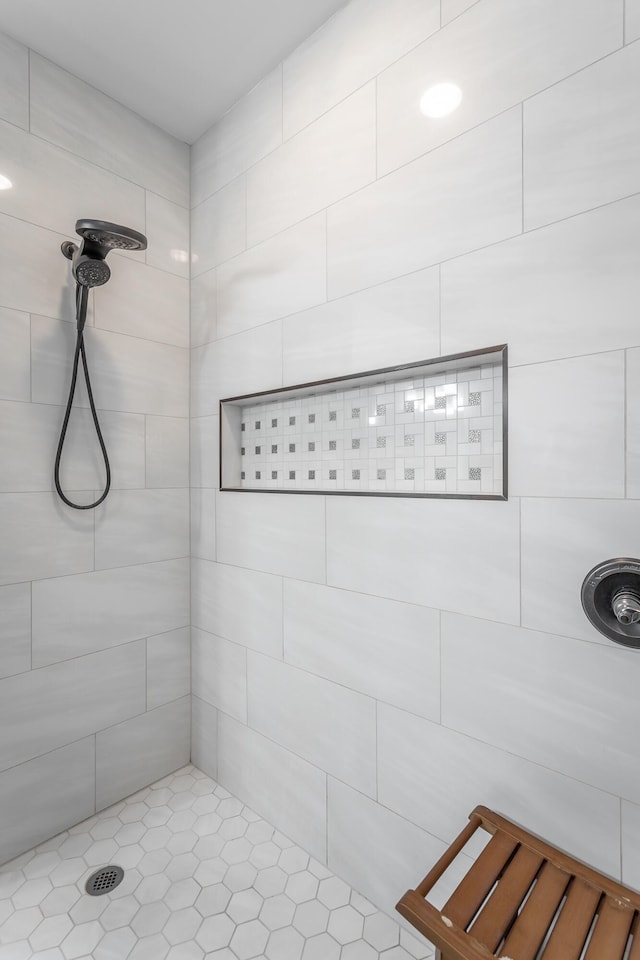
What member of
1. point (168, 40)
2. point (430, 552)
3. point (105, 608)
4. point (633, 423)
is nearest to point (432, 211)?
point (633, 423)

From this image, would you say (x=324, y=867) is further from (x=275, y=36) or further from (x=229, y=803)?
(x=275, y=36)

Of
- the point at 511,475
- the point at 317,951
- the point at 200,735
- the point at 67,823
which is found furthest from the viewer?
the point at 200,735

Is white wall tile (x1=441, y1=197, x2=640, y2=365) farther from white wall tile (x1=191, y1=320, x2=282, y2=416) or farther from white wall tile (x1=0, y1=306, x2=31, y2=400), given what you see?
white wall tile (x1=0, y1=306, x2=31, y2=400)

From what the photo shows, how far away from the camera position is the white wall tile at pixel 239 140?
5.32 ft

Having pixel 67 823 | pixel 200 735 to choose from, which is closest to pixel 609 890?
pixel 200 735

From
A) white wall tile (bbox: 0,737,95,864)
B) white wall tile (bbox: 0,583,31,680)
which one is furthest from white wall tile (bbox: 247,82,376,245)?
white wall tile (bbox: 0,737,95,864)

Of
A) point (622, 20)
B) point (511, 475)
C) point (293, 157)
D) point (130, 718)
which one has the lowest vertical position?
point (130, 718)

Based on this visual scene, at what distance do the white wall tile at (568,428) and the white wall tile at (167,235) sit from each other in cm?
146

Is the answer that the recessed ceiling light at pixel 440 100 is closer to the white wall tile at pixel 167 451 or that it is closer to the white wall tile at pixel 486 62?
the white wall tile at pixel 486 62

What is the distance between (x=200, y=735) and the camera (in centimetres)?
197

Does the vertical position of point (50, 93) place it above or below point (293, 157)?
above

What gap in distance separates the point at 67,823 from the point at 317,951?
3.11 feet

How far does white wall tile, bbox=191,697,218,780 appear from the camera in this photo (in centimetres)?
190

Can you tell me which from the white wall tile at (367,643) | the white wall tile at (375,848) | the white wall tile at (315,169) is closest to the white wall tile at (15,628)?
the white wall tile at (367,643)
